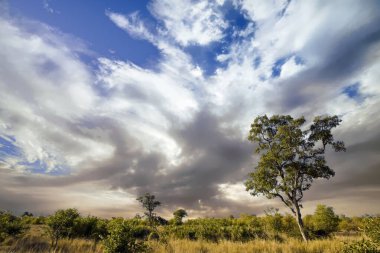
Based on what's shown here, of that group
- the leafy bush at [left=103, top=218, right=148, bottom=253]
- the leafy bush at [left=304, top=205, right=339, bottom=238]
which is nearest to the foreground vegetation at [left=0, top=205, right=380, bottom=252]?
the leafy bush at [left=103, top=218, right=148, bottom=253]

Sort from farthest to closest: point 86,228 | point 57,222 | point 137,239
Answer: point 86,228 < point 137,239 < point 57,222

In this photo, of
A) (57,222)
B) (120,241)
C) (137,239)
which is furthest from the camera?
(137,239)

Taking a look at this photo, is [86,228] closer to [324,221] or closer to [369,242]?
[369,242]

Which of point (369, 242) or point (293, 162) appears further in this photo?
point (293, 162)

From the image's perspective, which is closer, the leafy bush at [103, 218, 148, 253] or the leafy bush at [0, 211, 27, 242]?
the leafy bush at [103, 218, 148, 253]

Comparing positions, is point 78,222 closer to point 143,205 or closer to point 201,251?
point 201,251

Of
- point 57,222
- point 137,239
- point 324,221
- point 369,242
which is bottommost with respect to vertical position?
point 137,239

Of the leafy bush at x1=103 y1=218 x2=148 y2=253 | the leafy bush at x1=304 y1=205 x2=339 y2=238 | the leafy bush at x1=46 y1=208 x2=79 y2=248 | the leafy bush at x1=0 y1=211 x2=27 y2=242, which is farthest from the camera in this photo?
the leafy bush at x1=304 y1=205 x2=339 y2=238

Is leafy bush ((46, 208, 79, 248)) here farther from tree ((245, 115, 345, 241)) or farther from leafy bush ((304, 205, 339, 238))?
leafy bush ((304, 205, 339, 238))

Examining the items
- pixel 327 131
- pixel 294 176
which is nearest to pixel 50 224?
pixel 294 176

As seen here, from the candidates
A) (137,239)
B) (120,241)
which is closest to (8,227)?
(137,239)

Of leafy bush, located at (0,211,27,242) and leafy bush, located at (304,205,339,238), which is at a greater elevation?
leafy bush, located at (304,205,339,238)

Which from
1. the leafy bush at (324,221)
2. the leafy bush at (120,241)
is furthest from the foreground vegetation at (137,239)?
the leafy bush at (324,221)

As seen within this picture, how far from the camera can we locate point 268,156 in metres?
27.8
